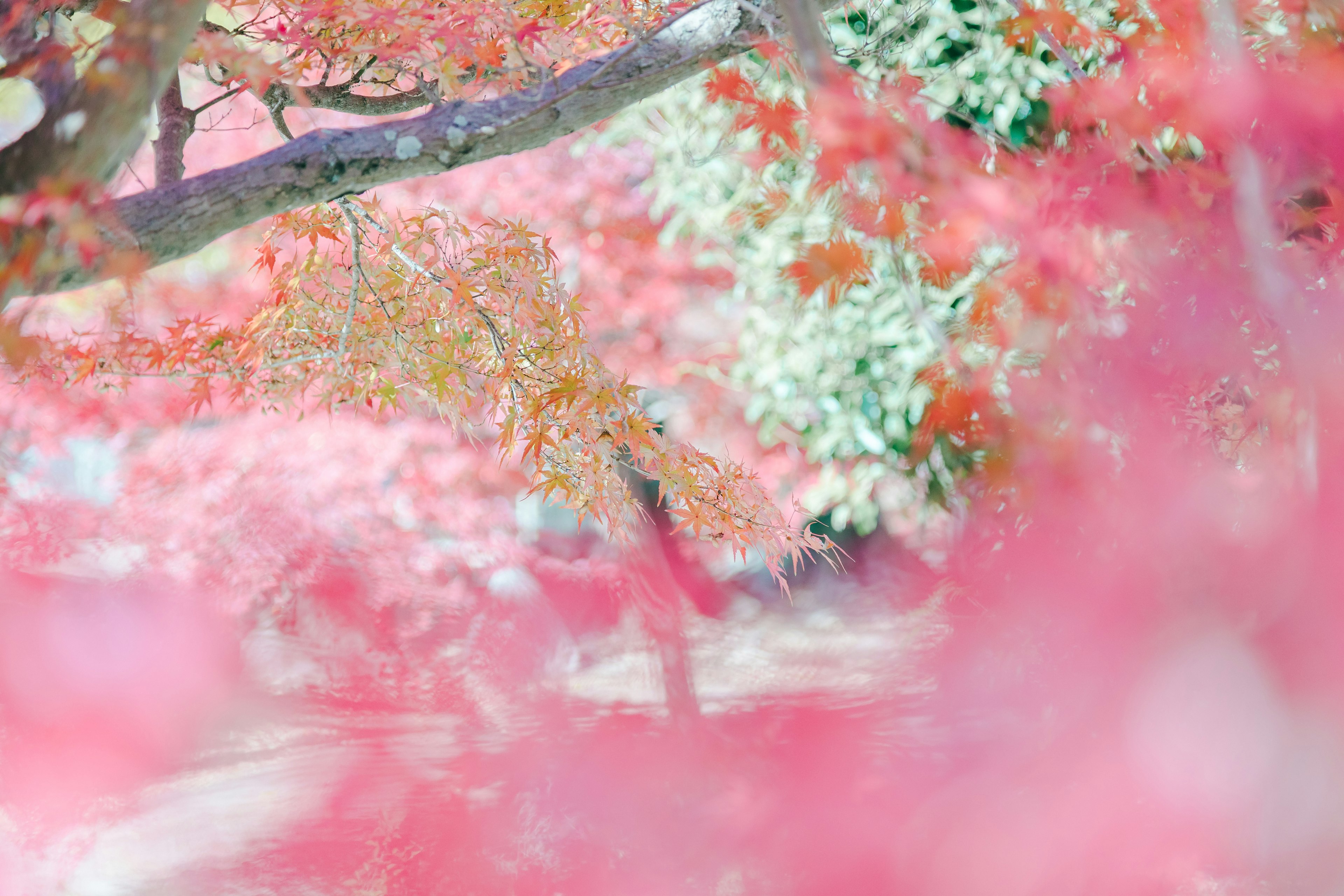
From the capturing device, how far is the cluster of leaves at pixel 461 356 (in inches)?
67.9

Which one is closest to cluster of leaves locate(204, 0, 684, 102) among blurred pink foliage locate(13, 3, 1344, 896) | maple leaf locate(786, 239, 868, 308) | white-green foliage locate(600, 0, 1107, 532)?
maple leaf locate(786, 239, 868, 308)

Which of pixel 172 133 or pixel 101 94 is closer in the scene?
pixel 101 94

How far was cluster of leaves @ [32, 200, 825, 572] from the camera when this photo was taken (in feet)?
5.65

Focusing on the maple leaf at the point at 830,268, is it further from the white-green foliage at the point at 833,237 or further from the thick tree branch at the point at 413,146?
the white-green foliage at the point at 833,237

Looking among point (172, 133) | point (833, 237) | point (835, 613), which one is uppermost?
point (172, 133)

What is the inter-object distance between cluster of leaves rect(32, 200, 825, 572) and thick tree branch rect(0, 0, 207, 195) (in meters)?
0.68

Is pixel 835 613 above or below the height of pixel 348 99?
below

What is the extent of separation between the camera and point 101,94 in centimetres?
104

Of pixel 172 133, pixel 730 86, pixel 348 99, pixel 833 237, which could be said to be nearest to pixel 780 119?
pixel 730 86

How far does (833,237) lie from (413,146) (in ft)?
5.76

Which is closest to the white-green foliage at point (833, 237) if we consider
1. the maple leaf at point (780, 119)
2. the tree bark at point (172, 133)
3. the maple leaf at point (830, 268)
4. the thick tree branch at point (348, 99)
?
the maple leaf at point (780, 119)

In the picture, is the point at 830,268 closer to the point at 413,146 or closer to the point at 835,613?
the point at 413,146

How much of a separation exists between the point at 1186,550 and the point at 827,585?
252 centimetres

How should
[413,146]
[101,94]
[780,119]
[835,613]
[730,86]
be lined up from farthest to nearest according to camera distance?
[835,613], [780,119], [730,86], [413,146], [101,94]
